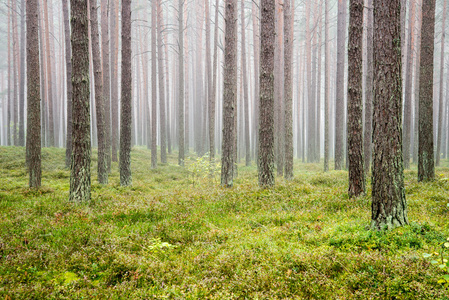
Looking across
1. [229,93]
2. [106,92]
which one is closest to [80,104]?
[229,93]

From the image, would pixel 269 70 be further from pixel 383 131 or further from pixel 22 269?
pixel 22 269

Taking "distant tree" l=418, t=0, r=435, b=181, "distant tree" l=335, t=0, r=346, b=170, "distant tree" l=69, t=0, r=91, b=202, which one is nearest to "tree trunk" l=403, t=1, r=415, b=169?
"distant tree" l=335, t=0, r=346, b=170

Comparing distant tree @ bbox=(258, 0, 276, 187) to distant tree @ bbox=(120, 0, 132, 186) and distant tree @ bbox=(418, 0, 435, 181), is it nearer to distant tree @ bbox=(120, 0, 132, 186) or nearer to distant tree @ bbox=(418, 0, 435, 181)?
distant tree @ bbox=(418, 0, 435, 181)

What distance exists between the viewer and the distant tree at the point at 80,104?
8.31m

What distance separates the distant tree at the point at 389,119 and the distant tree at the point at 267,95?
4.81 metres

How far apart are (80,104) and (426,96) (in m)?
11.8

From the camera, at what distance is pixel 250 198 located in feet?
29.6

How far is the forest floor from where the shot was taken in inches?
157

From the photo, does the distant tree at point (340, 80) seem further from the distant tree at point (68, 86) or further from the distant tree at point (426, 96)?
the distant tree at point (68, 86)

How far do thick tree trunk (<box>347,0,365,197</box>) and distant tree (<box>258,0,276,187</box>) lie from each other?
8.83ft

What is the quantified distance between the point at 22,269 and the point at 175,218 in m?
3.44

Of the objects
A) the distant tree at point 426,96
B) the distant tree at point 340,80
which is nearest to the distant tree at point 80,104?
the distant tree at point 426,96

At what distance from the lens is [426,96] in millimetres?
9977

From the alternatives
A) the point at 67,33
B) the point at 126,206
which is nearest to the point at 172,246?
the point at 126,206
